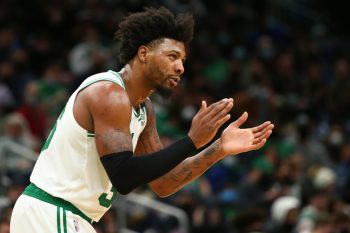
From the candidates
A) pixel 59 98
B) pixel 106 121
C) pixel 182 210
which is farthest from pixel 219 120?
pixel 59 98

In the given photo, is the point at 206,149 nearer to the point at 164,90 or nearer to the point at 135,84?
the point at 164,90

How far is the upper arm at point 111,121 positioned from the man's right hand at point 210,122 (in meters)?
0.41

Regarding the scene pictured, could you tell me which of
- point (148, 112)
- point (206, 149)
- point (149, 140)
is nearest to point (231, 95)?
point (149, 140)

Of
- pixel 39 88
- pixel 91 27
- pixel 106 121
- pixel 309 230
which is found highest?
pixel 91 27

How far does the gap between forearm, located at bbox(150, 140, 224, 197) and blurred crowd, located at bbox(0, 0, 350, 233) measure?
3.65 metres

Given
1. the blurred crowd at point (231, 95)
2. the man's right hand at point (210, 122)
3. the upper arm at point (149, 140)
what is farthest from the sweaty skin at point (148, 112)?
the blurred crowd at point (231, 95)

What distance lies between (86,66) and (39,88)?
3.91 ft

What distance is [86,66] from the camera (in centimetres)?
1476

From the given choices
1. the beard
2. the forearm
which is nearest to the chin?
the beard

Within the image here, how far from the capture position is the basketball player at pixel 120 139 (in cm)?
513

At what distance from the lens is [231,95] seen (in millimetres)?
15844

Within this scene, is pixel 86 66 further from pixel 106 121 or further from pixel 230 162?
pixel 106 121

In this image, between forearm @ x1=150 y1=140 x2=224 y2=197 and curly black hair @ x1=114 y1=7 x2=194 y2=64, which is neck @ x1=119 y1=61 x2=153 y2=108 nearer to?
curly black hair @ x1=114 y1=7 x2=194 y2=64

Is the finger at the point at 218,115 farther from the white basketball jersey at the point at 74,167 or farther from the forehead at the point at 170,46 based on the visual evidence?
the white basketball jersey at the point at 74,167
